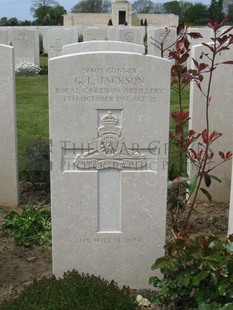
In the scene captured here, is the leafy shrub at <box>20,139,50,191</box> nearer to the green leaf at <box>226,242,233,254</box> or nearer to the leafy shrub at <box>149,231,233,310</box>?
the leafy shrub at <box>149,231,233,310</box>

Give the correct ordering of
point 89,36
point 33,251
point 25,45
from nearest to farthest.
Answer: point 33,251 → point 25,45 → point 89,36

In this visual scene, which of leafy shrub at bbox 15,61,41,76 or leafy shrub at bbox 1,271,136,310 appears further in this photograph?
leafy shrub at bbox 15,61,41,76

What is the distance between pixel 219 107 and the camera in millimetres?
5234

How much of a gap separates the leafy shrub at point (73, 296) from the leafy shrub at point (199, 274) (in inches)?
10.1

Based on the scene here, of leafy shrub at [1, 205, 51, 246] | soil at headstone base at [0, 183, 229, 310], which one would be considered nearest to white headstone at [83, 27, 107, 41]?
soil at headstone base at [0, 183, 229, 310]

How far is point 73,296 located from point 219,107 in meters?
2.87

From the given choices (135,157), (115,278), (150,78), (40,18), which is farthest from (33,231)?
(40,18)

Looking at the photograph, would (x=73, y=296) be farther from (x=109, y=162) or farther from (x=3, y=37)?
(x=3, y=37)

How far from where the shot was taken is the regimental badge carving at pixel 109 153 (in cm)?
328

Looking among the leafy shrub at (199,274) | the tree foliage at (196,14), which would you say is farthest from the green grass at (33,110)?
the tree foliage at (196,14)

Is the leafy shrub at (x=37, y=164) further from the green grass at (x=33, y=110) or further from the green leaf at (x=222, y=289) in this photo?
the green leaf at (x=222, y=289)

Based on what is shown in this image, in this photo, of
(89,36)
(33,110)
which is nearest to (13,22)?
(89,36)

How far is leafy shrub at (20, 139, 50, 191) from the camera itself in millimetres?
5461

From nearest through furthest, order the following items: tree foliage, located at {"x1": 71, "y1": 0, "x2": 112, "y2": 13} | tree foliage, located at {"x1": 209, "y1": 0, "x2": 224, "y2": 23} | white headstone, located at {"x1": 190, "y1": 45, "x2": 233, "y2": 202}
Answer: white headstone, located at {"x1": 190, "y1": 45, "x2": 233, "y2": 202} → tree foliage, located at {"x1": 209, "y1": 0, "x2": 224, "y2": 23} → tree foliage, located at {"x1": 71, "y1": 0, "x2": 112, "y2": 13}
